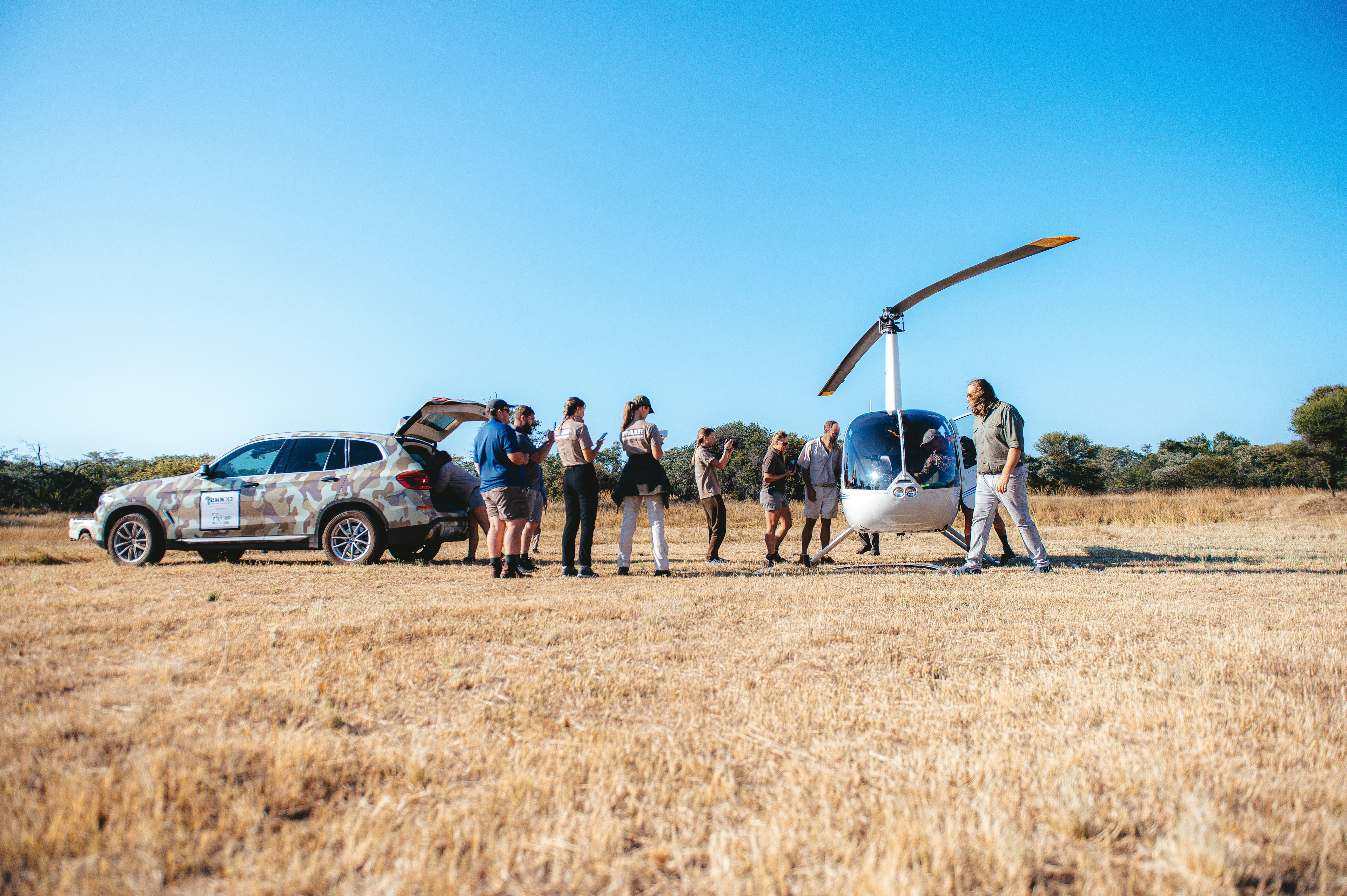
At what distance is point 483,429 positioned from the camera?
7.60 metres

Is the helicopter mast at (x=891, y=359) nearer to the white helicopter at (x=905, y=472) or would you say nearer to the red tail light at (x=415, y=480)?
the white helicopter at (x=905, y=472)

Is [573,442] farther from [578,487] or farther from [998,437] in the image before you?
[998,437]

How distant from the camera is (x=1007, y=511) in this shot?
23.8ft

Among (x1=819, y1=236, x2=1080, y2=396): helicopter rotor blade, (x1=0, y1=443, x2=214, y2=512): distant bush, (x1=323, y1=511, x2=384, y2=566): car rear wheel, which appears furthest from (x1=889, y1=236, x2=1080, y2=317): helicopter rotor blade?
(x1=0, y1=443, x2=214, y2=512): distant bush

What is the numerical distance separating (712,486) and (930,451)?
8.76 feet

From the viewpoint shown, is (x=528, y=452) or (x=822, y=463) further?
(x=822, y=463)

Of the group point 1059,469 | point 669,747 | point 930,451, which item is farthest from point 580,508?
point 1059,469

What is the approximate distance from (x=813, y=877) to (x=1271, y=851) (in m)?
1.09

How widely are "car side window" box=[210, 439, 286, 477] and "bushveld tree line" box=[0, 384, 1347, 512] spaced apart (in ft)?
65.1

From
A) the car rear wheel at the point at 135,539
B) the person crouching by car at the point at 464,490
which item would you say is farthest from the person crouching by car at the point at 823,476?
the car rear wheel at the point at 135,539

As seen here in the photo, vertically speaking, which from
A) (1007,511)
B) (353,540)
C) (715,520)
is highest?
(1007,511)

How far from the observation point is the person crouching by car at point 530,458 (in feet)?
25.0

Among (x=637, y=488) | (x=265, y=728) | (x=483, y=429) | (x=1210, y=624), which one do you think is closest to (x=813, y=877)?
(x=265, y=728)

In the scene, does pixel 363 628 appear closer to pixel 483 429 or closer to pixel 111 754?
pixel 111 754
